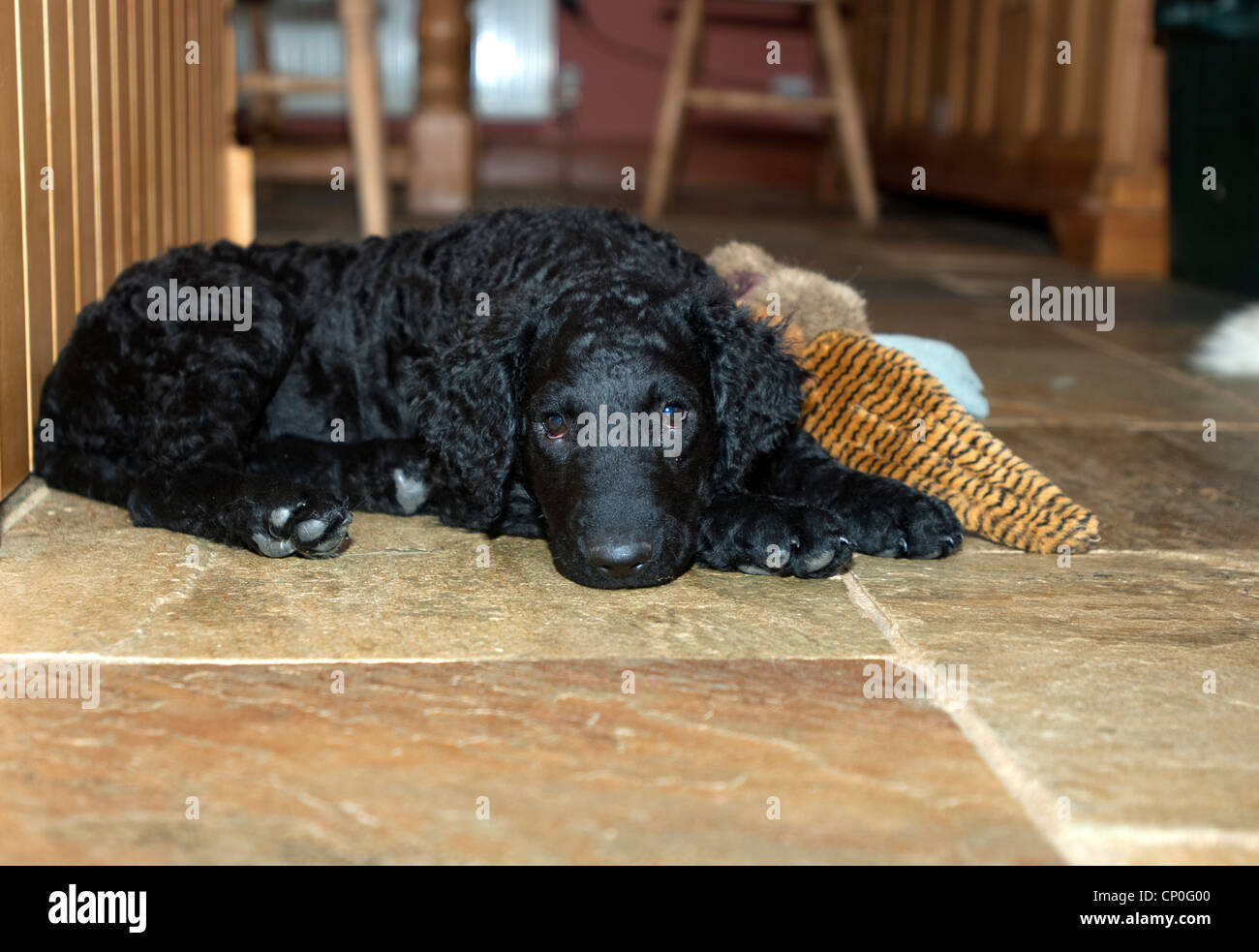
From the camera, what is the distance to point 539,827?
1374 millimetres

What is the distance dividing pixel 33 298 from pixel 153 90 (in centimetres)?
132

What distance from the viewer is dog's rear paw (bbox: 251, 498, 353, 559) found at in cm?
223

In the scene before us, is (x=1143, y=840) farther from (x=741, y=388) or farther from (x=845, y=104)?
(x=845, y=104)

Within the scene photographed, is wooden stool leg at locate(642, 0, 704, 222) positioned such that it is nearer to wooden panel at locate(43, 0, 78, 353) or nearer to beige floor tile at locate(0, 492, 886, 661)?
wooden panel at locate(43, 0, 78, 353)

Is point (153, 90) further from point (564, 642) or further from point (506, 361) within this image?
point (564, 642)

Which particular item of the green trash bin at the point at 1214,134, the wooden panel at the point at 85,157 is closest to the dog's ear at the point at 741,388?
the wooden panel at the point at 85,157

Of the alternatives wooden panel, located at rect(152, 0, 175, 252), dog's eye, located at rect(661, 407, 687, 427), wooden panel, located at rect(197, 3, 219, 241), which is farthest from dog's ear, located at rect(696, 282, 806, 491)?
wooden panel, located at rect(197, 3, 219, 241)

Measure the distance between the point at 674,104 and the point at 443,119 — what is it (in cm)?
133

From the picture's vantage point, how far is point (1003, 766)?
60.5 inches

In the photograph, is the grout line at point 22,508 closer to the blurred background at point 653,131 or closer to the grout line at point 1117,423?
the blurred background at point 653,131

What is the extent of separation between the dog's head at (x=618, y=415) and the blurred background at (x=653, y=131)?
0.92 metres

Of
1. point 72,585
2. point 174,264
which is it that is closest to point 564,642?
point 72,585

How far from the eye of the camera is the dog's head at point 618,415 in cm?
206

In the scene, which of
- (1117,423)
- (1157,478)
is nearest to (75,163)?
(1157,478)
